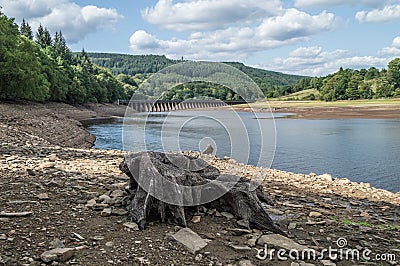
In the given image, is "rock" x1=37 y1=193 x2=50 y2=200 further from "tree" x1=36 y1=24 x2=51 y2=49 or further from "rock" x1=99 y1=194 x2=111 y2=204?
"tree" x1=36 y1=24 x2=51 y2=49

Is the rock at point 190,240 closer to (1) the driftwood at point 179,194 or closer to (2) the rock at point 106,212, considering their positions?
(1) the driftwood at point 179,194

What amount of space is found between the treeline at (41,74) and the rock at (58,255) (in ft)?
158

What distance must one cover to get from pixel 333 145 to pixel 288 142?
13.6 ft

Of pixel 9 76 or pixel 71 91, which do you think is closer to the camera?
pixel 9 76

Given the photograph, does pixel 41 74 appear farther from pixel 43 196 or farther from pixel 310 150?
pixel 43 196

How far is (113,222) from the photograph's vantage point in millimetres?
6691

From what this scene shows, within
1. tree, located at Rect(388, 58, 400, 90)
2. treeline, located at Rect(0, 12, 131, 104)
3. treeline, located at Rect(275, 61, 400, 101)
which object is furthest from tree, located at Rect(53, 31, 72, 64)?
tree, located at Rect(388, 58, 400, 90)

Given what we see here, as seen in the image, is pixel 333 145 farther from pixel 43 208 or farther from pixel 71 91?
pixel 71 91

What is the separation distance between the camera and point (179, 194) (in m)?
6.84

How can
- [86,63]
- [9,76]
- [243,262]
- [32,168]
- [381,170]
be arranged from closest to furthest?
[243,262] < [32,168] < [381,170] < [9,76] < [86,63]

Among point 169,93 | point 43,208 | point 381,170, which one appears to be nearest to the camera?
point 43,208

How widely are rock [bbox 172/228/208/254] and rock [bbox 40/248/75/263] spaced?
5.48ft

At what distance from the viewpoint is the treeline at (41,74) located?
161ft


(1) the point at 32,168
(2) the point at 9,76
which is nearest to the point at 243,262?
(1) the point at 32,168
